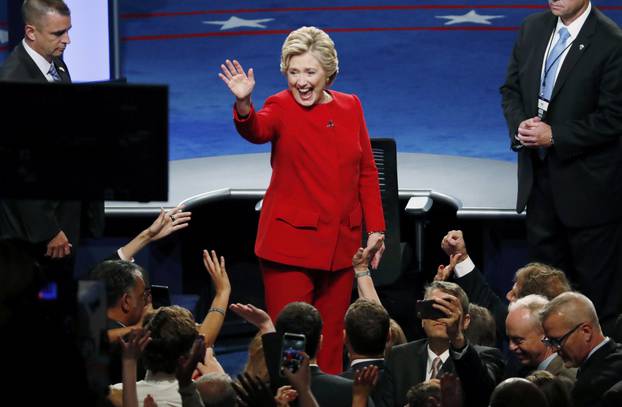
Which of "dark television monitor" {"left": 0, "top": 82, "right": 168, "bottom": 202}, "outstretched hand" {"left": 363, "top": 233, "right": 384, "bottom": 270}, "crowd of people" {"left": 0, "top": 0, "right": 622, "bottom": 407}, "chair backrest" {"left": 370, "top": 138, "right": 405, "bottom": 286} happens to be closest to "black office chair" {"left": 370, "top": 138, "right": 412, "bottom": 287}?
"chair backrest" {"left": 370, "top": 138, "right": 405, "bottom": 286}

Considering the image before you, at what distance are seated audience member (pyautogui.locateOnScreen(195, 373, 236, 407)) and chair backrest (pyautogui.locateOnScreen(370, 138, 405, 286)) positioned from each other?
2032mm

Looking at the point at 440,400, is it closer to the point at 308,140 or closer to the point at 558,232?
the point at 308,140

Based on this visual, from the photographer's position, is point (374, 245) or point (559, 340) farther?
point (374, 245)

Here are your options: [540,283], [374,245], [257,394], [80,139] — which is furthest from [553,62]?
[80,139]

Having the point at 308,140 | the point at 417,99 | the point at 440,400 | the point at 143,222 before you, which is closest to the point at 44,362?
the point at 440,400

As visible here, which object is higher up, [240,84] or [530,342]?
[240,84]

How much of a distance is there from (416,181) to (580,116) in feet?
4.65

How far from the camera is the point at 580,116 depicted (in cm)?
495

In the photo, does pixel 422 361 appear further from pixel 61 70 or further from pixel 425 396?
pixel 61 70

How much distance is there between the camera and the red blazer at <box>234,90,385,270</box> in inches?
168

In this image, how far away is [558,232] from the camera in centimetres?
507

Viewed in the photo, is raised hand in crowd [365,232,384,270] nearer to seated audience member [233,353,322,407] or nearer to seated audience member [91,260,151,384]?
seated audience member [91,260,151,384]

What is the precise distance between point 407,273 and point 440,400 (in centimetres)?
273

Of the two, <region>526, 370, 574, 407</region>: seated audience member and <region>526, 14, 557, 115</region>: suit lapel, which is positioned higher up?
<region>526, 14, 557, 115</region>: suit lapel
